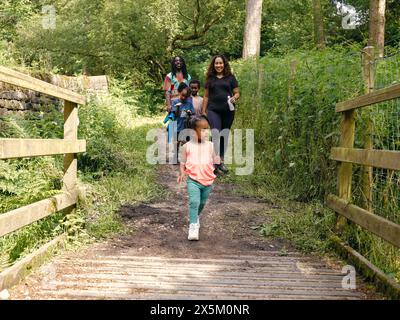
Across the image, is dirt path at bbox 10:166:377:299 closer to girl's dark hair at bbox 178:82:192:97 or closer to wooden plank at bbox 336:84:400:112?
wooden plank at bbox 336:84:400:112

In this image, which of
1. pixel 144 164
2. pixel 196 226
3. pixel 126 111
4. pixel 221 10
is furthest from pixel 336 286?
pixel 221 10

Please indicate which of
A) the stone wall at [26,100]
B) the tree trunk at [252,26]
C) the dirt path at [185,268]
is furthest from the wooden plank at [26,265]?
the tree trunk at [252,26]

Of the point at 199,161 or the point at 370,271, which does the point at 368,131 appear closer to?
the point at 370,271

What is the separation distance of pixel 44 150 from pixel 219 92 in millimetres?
4102

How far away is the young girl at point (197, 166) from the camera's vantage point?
190 inches

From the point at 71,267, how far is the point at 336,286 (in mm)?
2038

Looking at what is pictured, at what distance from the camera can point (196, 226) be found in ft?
16.0

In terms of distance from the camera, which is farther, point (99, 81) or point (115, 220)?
point (99, 81)

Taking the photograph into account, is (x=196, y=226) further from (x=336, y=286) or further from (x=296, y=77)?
(x=296, y=77)

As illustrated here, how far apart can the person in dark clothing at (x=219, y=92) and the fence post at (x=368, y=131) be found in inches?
120

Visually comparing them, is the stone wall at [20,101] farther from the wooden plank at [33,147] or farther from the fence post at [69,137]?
the wooden plank at [33,147]

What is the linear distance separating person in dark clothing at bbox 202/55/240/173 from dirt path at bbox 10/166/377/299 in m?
2.22
